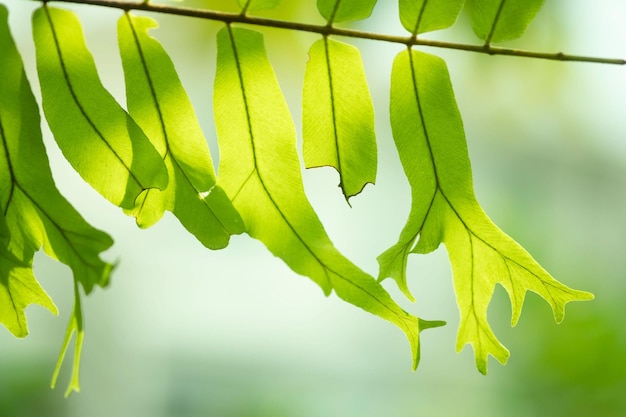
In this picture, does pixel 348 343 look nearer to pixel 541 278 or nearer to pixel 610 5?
pixel 610 5

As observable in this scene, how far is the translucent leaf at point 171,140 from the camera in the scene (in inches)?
22.7

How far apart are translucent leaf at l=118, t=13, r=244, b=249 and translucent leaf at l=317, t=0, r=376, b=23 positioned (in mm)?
149

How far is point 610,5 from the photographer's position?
10.1 feet

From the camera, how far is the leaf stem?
0.54 m

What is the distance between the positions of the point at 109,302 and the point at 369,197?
2.16 meters

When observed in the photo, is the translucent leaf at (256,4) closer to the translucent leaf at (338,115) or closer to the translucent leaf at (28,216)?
the translucent leaf at (338,115)

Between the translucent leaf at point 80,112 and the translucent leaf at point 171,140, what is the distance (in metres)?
0.02

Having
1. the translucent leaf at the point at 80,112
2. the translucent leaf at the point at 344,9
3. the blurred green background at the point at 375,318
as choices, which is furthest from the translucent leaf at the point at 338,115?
the blurred green background at the point at 375,318

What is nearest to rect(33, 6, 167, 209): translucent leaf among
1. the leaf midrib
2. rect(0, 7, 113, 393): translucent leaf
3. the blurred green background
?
rect(0, 7, 113, 393): translucent leaf

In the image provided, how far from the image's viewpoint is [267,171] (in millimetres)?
604

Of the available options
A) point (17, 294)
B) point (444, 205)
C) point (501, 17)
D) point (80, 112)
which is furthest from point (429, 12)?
point (17, 294)

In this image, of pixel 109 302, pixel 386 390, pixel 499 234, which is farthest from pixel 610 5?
pixel 109 302

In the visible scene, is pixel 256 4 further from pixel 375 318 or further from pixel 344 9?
pixel 375 318

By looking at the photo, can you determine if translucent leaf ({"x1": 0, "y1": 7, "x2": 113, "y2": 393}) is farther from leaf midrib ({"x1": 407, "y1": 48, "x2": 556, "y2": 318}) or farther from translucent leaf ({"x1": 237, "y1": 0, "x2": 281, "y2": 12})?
leaf midrib ({"x1": 407, "y1": 48, "x2": 556, "y2": 318})
